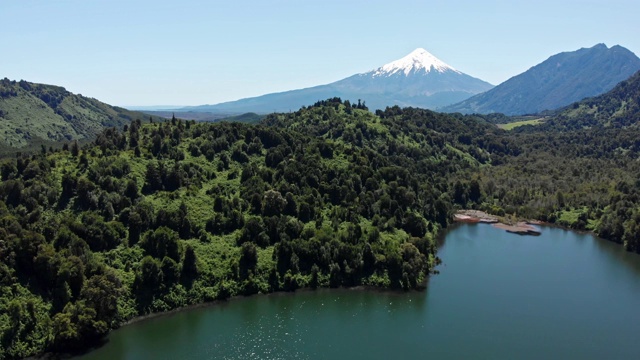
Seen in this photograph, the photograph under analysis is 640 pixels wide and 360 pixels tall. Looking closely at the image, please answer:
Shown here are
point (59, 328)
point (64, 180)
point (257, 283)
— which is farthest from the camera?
point (64, 180)

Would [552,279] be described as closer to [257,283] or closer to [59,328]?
[257,283]

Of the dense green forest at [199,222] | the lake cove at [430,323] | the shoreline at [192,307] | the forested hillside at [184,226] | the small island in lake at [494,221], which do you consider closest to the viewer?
the shoreline at [192,307]

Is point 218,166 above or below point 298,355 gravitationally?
above

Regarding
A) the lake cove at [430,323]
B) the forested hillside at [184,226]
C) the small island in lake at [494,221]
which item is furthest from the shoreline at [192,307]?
the small island in lake at [494,221]

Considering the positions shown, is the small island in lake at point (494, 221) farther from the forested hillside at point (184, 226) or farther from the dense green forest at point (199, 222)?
the forested hillside at point (184, 226)

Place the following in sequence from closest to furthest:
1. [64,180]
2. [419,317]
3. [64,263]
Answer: [64,263] → [419,317] → [64,180]

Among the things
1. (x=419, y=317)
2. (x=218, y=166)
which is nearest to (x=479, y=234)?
(x=419, y=317)
